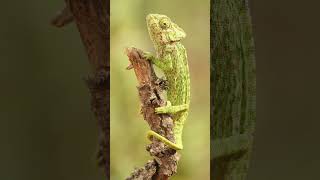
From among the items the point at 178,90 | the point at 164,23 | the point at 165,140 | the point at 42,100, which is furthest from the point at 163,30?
the point at 42,100

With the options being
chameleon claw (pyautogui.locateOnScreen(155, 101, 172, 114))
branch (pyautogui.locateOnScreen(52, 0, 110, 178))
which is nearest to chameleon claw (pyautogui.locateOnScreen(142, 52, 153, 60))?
chameleon claw (pyautogui.locateOnScreen(155, 101, 172, 114))

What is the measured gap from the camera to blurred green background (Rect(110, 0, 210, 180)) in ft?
5.66

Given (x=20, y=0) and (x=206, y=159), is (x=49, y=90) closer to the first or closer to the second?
(x=20, y=0)

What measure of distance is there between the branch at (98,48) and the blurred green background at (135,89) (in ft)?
0.99

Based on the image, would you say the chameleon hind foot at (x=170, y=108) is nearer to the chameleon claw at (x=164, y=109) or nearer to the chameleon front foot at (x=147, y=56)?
the chameleon claw at (x=164, y=109)

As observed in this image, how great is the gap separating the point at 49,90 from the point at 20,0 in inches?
16.2

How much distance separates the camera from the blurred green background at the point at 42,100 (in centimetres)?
284

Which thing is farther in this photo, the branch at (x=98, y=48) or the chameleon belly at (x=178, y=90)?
the branch at (x=98, y=48)

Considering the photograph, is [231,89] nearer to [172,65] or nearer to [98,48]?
[172,65]

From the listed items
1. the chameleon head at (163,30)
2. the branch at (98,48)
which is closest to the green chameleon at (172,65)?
the chameleon head at (163,30)

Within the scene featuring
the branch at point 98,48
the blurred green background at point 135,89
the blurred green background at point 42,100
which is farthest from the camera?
the blurred green background at point 42,100

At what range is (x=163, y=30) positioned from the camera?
177 centimetres

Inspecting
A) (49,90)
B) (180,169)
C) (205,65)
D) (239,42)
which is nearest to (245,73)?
(239,42)

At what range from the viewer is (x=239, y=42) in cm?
187
